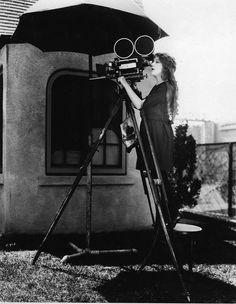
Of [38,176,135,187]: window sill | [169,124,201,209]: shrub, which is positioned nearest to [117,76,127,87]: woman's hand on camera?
[38,176,135,187]: window sill

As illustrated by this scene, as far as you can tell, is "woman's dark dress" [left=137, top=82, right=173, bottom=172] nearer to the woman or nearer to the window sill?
the woman

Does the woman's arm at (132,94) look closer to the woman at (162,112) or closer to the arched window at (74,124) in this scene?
the woman at (162,112)

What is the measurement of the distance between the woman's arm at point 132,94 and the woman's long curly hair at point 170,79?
0.43 m

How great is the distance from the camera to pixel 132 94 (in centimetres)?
446

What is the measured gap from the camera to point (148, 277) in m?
4.73

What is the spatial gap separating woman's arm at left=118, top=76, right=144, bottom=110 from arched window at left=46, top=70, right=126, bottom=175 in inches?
109

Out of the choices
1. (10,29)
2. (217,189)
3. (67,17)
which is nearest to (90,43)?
(67,17)

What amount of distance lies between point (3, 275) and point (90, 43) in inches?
136

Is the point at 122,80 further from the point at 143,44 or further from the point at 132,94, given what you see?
the point at 143,44

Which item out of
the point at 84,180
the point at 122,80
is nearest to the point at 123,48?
the point at 122,80

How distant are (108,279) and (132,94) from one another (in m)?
2.22

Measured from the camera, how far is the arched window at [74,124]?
7199 millimetres

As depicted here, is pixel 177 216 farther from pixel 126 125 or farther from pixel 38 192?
pixel 38 192

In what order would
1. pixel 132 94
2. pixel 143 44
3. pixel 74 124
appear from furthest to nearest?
pixel 74 124, pixel 143 44, pixel 132 94
